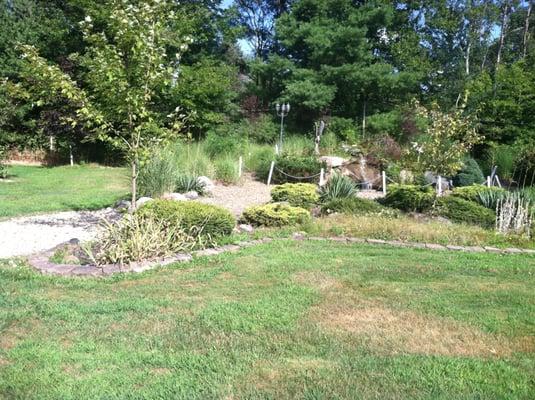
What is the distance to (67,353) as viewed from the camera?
3.19 metres

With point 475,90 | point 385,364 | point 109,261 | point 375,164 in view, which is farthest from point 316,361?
point 475,90

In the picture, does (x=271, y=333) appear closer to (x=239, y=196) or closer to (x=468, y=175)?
(x=239, y=196)

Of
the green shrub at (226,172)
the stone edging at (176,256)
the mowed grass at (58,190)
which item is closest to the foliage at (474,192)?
the stone edging at (176,256)

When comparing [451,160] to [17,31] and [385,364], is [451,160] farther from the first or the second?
[17,31]

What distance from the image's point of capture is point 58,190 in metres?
12.4

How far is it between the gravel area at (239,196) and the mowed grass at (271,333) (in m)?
4.34

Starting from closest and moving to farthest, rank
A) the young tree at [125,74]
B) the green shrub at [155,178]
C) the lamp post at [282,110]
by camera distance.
Answer: the young tree at [125,74], the green shrub at [155,178], the lamp post at [282,110]

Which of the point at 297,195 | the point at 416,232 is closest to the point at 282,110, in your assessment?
the point at 297,195

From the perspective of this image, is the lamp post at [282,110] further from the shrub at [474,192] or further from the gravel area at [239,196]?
the shrub at [474,192]

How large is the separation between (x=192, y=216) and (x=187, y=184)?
4.93 m

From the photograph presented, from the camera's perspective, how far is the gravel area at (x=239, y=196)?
33.3ft

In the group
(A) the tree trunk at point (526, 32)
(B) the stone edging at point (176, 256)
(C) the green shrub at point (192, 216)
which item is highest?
(A) the tree trunk at point (526, 32)

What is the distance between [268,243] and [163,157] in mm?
4580

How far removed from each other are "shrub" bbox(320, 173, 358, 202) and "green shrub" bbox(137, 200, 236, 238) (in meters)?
3.39
